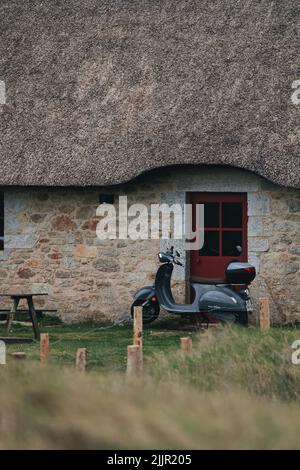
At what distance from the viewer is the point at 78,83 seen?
18203 millimetres

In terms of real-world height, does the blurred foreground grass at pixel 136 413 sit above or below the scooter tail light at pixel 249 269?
below

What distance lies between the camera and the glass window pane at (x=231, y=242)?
17.1 meters

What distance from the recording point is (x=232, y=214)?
56.1ft

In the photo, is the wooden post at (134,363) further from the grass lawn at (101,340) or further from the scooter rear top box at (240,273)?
the scooter rear top box at (240,273)

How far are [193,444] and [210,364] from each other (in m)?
3.61

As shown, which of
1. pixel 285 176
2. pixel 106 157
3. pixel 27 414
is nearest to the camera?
pixel 27 414

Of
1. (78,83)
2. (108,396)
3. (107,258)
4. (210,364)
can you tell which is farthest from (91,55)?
(108,396)

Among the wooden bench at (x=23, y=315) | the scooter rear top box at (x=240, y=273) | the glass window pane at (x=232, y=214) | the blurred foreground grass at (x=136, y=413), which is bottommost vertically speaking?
the blurred foreground grass at (x=136, y=413)

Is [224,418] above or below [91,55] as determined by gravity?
below

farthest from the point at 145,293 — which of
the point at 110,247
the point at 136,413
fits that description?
the point at 136,413

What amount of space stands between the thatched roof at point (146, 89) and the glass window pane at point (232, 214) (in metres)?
0.86

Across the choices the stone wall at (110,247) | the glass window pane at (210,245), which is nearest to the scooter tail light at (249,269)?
the stone wall at (110,247)

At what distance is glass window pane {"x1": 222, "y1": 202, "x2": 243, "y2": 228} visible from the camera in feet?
55.9

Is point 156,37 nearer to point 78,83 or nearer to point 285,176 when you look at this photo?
point 78,83
